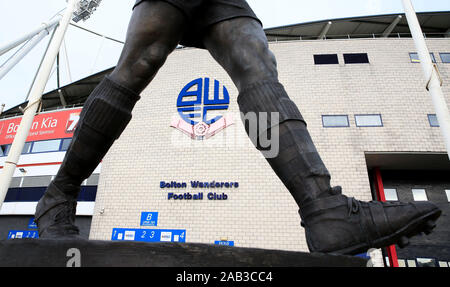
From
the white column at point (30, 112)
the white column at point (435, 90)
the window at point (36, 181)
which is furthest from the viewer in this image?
the window at point (36, 181)

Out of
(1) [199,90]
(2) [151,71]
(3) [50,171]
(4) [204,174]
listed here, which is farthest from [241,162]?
(3) [50,171]

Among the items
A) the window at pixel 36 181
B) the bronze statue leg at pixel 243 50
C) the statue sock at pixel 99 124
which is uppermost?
the window at pixel 36 181

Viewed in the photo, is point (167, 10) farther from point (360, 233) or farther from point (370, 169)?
point (370, 169)

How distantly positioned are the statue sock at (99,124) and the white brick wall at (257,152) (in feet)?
32.5

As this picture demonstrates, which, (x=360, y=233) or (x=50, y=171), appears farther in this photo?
(x=50, y=171)

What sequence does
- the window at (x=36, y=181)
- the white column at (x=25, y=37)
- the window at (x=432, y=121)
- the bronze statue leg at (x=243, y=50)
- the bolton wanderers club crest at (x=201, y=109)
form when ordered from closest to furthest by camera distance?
the bronze statue leg at (x=243, y=50) < the white column at (x=25, y=37) < the window at (x=432, y=121) < the bolton wanderers club crest at (x=201, y=109) < the window at (x=36, y=181)

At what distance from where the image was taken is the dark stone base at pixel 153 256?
74cm

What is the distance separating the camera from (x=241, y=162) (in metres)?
11.8

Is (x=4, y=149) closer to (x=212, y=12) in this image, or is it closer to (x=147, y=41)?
(x=147, y=41)

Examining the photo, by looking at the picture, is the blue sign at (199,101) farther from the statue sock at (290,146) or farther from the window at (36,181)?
the statue sock at (290,146)

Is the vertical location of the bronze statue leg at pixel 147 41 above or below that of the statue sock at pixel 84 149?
above

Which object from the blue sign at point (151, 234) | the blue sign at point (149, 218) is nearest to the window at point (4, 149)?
the blue sign at point (151, 234)
